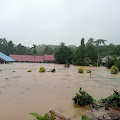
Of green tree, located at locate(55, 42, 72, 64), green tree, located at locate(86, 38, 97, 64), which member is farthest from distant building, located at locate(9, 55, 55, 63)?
green tree, located at locate(86, 38, 97, 64)

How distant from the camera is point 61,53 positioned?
1724 inches

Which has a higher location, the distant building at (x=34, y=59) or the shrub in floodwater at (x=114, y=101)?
the distant building at (x=34, y=59)

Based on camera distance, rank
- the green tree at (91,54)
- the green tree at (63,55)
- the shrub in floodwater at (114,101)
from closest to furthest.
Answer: the shrub in floodwater at (114,101) < the green tree at (91,54) < the green tree at (63,55)

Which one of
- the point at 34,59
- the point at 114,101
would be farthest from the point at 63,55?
the point at 114,101

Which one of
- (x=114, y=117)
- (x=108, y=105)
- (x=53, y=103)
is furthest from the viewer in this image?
(x=53, y=103)

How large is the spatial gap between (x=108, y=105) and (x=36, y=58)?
4401 centimetres

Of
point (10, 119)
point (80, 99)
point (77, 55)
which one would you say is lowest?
point (10, 119)

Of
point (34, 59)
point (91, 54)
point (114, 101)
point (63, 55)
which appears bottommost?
point (114, 101)

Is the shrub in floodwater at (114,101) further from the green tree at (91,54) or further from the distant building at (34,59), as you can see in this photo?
the distant building at (34,59)

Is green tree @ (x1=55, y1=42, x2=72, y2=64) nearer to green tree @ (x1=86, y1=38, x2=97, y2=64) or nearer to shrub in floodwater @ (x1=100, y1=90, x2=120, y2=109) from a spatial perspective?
green tree @ (x1=86, y1=38, x2=97, y2=64)

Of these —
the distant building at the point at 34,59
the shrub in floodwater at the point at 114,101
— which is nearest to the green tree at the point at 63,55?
the distant building at the point at 34,59

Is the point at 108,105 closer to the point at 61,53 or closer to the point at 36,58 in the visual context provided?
the point at 61,53

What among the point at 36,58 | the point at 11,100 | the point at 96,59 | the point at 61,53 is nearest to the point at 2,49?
the point at 36,58

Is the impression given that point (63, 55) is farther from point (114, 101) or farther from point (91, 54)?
point (114, 101)
